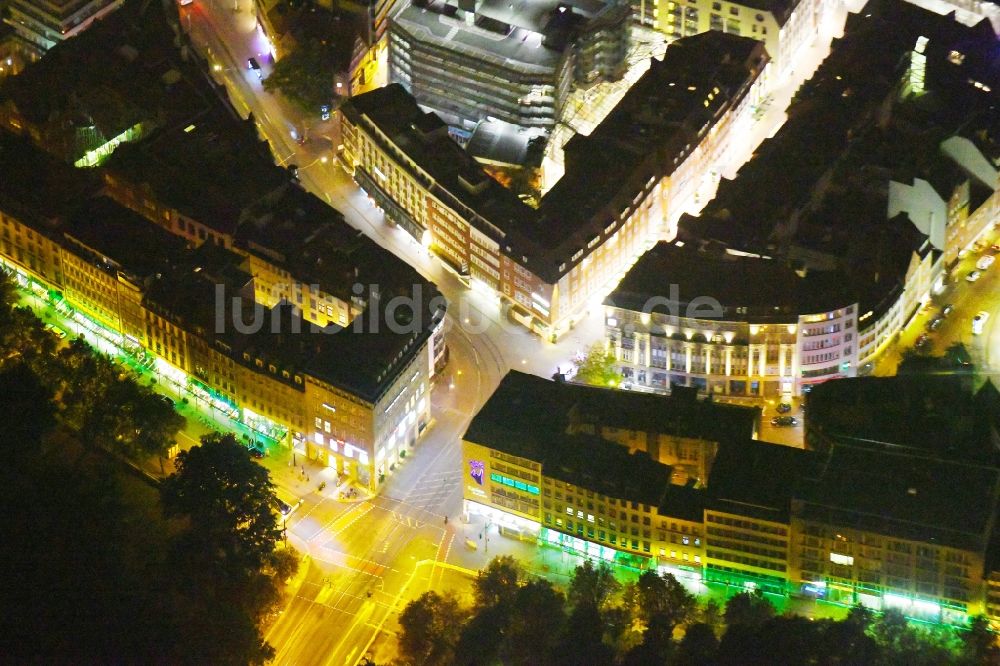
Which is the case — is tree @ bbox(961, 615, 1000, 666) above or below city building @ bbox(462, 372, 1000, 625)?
below

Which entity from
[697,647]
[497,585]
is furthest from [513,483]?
[697,647]

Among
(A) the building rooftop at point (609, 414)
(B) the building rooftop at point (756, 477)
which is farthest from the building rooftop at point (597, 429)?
(B) the building rooftop at point (756, 477)

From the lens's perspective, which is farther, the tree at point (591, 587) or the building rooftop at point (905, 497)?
the tree at point (591, 587)

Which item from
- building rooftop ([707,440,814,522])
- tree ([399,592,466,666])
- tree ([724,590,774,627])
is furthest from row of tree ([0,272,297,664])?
tree ([724,590,774,627])

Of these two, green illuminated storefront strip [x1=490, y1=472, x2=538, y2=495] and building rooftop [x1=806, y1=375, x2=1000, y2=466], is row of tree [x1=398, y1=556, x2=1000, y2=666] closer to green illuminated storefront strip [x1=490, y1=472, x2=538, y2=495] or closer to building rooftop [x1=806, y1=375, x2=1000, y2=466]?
green illuminated storefront strip [x1=490, y1=472, x2=538, y2=495]

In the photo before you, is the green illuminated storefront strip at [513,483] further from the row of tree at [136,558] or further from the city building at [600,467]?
the row of tree at [136,558]

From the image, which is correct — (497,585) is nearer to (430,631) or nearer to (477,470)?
(430,631)
